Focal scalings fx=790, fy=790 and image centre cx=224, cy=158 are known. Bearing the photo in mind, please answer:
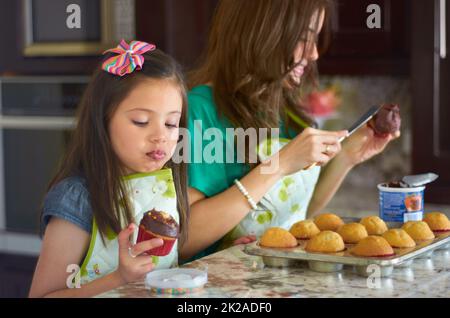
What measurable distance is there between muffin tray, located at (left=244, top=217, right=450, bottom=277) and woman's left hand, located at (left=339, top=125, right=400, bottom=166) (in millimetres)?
566

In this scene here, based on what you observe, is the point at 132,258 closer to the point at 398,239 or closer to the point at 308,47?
the point at 398,239

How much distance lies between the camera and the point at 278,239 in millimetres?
1568

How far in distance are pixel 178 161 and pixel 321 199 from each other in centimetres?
61

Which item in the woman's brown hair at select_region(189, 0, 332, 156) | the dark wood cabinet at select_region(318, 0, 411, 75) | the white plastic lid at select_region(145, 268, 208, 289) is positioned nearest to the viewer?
the white plastic lid at select_region(145, 268, 208, 289)

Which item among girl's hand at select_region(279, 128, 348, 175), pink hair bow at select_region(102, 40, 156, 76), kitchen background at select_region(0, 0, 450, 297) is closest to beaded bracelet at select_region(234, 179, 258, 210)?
girl's hand at select_region(279, 128, 348, 175)

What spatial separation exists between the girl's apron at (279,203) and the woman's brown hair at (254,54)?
7 centimetres

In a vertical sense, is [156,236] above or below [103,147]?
below

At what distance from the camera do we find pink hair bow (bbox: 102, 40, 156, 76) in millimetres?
1594

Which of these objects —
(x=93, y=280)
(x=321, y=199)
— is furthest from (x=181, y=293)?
(x=321, y=199)

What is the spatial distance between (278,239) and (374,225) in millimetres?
240

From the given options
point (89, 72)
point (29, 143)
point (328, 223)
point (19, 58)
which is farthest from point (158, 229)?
point (19, 58)

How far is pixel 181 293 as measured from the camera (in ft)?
4.40

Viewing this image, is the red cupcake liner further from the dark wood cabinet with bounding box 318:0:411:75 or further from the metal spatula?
the dark wood cabinet with bounding box 318:0:411:75

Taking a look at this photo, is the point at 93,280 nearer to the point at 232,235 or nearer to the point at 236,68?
the point at 232,235
